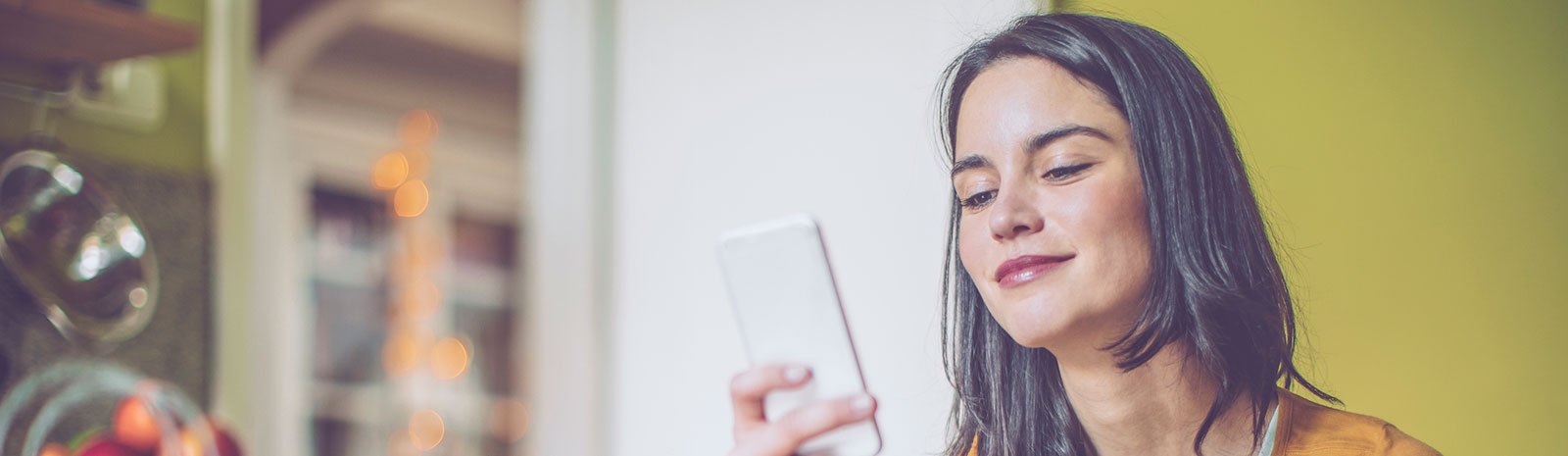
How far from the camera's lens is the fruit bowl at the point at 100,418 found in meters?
0.92

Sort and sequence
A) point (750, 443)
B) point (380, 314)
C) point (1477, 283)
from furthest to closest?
point (380, 314)
point (750, 443)
point (1477, 283)

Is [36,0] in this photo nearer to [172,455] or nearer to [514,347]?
[172,455]

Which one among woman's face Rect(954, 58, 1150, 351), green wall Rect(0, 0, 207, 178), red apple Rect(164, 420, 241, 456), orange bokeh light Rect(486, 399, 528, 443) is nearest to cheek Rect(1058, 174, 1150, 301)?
woman's face Rect(954, 58, 1150, 351)

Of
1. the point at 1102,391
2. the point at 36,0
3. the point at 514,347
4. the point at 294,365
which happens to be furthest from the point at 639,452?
the point at 514,347

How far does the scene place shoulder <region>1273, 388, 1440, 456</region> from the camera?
0.44 meters

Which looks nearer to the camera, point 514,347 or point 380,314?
point 380,314

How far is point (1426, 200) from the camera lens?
42 centimetres

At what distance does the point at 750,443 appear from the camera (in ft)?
1.85

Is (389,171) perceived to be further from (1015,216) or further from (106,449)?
(1015,216)

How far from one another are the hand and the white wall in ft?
0.22

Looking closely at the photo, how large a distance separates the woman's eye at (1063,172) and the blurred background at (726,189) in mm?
65

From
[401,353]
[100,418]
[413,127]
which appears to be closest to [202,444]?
[100,418]

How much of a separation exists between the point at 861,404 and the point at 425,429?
2.33 meters

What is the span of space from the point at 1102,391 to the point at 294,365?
2073 mm
